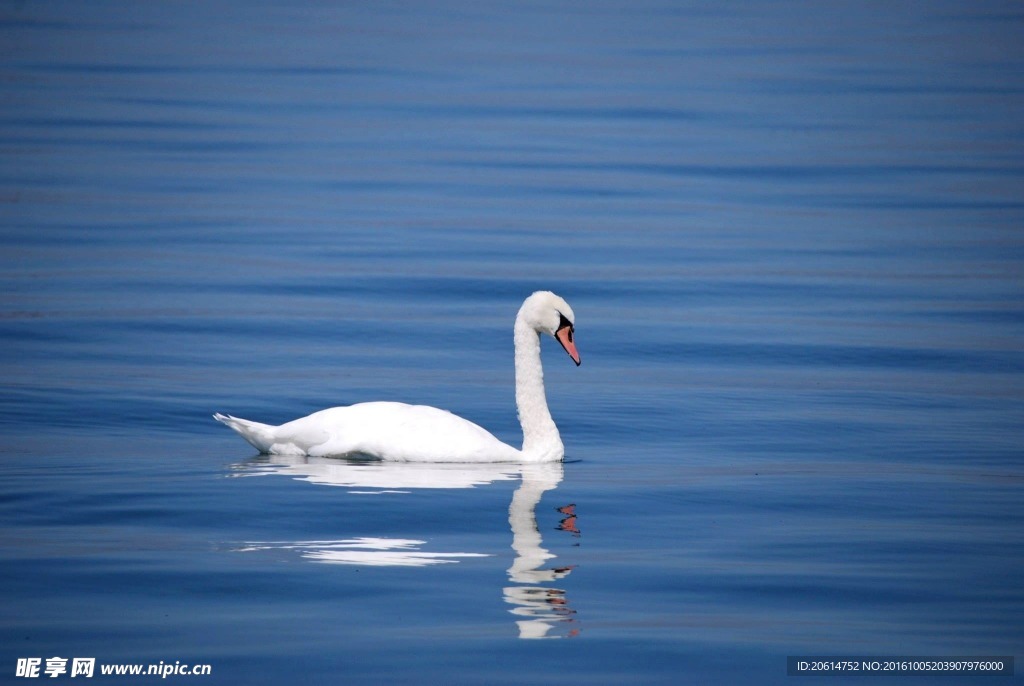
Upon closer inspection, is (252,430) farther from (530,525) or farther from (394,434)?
(530,525)

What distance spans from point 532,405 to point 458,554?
3.56 metres

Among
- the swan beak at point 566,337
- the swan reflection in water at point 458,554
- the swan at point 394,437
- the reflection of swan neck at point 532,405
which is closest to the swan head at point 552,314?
the swan beak at point 566,337

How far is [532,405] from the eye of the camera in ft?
46.0

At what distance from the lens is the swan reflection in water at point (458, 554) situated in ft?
31.1

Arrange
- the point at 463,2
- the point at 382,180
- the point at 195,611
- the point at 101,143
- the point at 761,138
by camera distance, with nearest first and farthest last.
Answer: the point at 195,611 < the point at 382,180 < the point at 101,143 < the point at 761,138 < the point at 463,2

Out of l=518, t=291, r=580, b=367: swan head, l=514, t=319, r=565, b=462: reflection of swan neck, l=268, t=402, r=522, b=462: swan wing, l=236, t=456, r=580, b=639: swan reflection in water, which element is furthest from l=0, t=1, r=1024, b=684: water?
l=518, t=291, r=580, b=367: swan head

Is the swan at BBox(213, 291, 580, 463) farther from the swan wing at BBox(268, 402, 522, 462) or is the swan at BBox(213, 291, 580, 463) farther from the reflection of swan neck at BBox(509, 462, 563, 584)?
the reflection of swan neck at BBox(509, 462, 563, 584)

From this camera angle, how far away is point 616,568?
10.3 m

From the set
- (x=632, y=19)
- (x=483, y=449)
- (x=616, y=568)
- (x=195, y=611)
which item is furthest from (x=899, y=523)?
(x=632, y=19)

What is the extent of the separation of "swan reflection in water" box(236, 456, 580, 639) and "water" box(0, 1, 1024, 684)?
0.05 meters

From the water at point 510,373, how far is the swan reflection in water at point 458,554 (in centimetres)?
5

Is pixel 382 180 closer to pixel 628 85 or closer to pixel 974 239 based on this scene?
pixel 974 239

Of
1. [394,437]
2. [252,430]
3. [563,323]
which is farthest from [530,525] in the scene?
[563,323]

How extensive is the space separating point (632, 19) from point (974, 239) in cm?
4849
